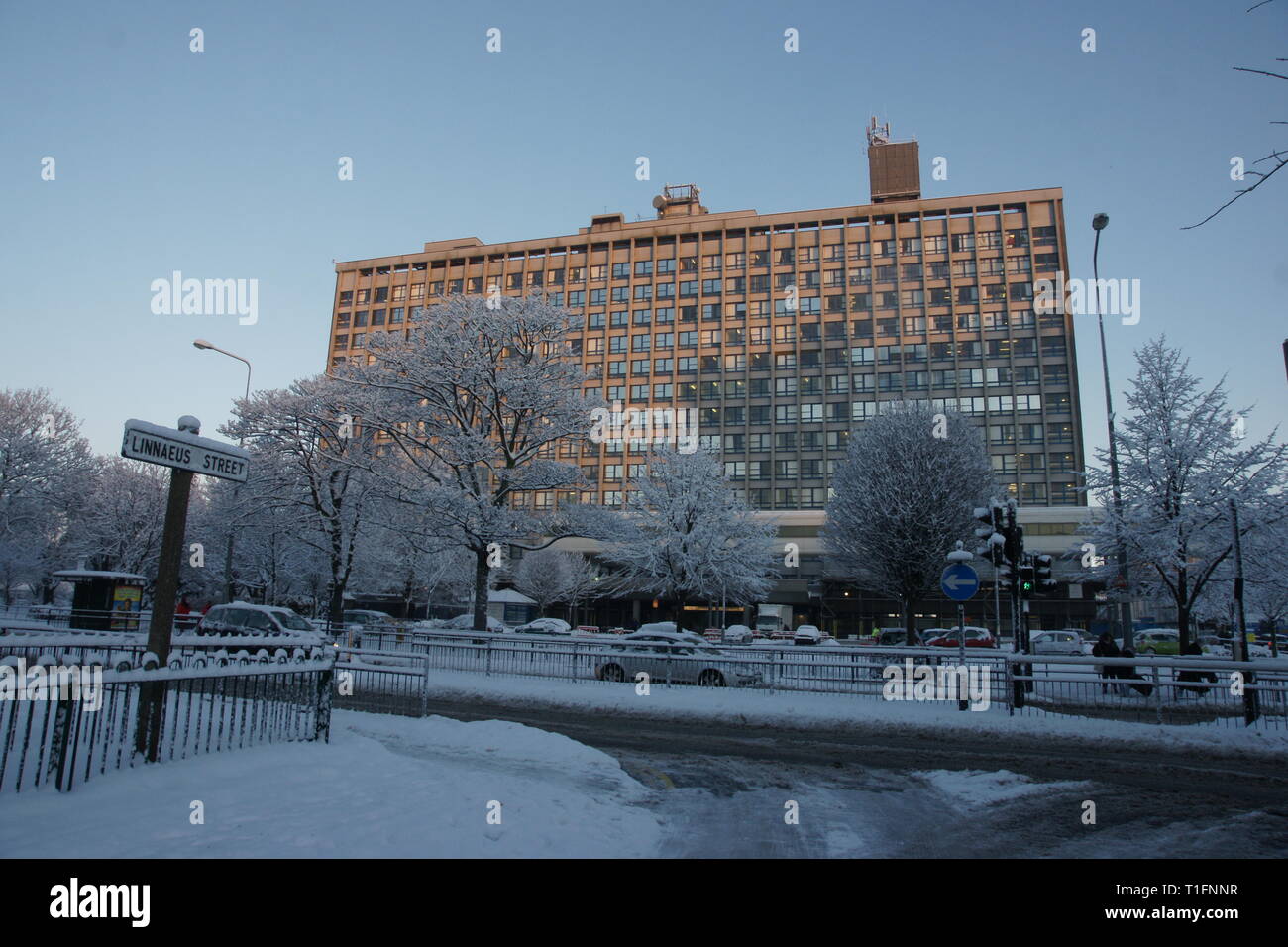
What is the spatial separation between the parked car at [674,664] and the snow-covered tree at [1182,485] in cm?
1210

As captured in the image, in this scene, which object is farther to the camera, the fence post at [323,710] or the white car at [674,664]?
the white car at [674,664]

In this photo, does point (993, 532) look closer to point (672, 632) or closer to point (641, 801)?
point (641, 801)

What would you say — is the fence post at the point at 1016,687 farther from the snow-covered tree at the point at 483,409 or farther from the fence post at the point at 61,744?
the fence post at the point at 61,744

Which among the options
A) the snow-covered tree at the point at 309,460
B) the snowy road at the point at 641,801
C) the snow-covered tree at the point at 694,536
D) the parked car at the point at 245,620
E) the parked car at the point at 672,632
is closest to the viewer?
the snowy road at the point at 641,801

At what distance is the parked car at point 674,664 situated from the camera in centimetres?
1747

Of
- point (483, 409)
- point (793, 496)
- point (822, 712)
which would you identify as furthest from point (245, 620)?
point (793, 496)

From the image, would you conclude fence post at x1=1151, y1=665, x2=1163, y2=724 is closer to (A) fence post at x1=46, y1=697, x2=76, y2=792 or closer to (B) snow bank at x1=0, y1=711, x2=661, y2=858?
(B) snow bank at x1=0, y1=711, x2=661, y2=858

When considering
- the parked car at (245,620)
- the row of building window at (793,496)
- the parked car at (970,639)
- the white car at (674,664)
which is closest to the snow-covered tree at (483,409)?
the parked car at (245,620)

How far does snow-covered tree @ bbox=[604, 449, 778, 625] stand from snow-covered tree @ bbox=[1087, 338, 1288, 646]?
13.8 metres

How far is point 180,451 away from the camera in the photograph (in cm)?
672

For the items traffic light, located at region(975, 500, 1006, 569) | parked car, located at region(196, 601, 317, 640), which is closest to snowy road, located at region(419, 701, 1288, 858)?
traffic light, located at region(975, 500, 1006, 569)

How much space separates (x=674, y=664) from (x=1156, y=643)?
31946mm

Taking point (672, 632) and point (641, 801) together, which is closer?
point (641, 801)

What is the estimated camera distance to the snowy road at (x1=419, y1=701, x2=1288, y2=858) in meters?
6.11
